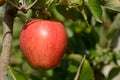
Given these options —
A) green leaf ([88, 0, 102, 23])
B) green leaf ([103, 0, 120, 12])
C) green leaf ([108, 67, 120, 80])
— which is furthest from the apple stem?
green leaf ([108, 67, 120, 80])

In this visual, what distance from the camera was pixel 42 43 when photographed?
1047 millimetres

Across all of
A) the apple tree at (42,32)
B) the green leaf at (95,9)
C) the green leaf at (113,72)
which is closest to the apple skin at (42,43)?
the apple tree at (42,32)

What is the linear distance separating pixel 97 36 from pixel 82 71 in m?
0.64

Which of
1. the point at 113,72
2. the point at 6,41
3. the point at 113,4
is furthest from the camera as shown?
the point at 113,72

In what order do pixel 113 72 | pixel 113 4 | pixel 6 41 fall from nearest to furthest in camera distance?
1. pixel 6 41
2. pixel 113 4
3. pixel 113 72

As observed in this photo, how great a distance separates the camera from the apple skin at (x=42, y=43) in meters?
1.04

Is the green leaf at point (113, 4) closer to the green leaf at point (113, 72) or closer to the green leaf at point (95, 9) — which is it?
the green leaf at point (95, 9)

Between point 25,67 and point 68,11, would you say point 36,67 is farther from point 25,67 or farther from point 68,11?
point 25,67

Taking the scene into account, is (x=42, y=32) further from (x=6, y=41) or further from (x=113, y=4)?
(x=113, y=4)

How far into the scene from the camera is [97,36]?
69.6 inches

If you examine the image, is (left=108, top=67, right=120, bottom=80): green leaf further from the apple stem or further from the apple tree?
the apple stem

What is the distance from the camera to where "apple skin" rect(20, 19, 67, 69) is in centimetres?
104

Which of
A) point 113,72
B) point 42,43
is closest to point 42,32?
point 42,43

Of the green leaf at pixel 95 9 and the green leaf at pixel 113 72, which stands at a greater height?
the green leaf at pixel 95 9
